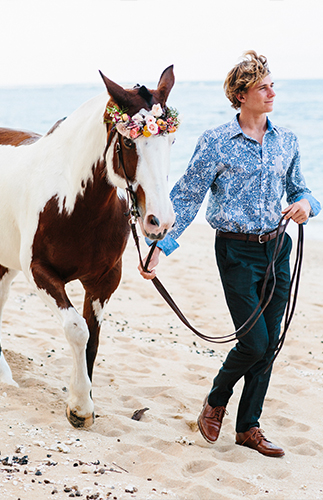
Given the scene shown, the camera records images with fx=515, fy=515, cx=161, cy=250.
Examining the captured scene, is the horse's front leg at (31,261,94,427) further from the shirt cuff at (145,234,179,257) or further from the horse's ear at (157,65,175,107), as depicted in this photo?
the horse's ear at (157,65,175,107)

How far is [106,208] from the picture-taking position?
2.63 meters

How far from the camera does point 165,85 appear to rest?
7.63 feet

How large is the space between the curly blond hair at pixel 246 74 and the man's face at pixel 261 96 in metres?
0.02

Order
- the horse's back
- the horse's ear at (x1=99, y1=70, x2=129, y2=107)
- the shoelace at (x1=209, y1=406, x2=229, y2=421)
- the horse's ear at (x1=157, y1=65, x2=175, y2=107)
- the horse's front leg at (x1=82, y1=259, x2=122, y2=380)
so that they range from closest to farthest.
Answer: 1. the horse's ear at (x1=99, y1=70, x2=129, y2=107)
2. the horse's ear at (x1=157, y1=65, x2=175, y2=107)
3. the shoelace at (x1=209, y1=406, x2=229, y2=421)
4. the horse's front leg at (x1=82, y1=259, x2=122, y2=380)
5. the horse's back

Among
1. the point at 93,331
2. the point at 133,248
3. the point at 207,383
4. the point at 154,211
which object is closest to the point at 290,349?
the point at 207,383

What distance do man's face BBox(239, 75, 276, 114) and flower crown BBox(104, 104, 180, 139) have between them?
50cm

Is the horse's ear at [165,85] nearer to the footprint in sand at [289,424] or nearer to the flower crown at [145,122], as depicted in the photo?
the flower crown at [145,122]

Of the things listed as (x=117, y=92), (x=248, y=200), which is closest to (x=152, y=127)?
(x=117, y=92)

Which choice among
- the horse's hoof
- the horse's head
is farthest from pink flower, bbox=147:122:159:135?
the horse's hoof

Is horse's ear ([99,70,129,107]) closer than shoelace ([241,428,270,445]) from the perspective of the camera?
Yes

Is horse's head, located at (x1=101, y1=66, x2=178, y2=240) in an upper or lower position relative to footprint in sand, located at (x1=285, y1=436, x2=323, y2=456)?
upper

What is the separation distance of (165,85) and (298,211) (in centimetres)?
86

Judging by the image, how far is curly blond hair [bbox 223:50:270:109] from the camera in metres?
2.47

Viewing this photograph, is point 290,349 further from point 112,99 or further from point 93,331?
point 112,99
